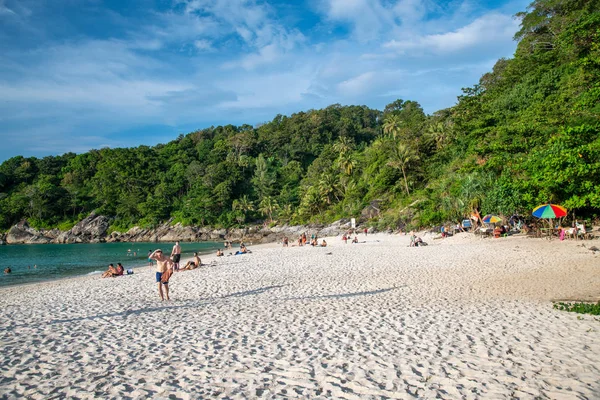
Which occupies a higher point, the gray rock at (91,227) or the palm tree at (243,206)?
the palm tree at (243,206)

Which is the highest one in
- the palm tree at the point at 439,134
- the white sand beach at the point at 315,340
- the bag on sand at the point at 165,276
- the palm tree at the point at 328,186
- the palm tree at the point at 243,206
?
the palm tree at the point at 439,134

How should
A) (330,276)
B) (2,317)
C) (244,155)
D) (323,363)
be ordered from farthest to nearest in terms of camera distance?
(244,155)
(330,276)
(2,317)
(323,363)

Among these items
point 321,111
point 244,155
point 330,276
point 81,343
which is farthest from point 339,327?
point 321,111

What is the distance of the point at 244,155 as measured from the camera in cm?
7819

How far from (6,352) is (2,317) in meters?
3.39

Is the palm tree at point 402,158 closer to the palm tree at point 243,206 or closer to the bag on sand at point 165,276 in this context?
the palm tree at point 243,206

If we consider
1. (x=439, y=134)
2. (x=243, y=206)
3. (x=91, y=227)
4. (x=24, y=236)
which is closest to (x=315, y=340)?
(x=439, y=134)

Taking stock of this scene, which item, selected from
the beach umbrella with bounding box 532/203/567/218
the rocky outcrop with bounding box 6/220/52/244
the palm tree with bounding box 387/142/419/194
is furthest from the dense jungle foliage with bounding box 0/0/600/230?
the rocky outcrop with bounding box 6/220/52/244

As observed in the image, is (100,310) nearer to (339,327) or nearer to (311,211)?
(339,327)

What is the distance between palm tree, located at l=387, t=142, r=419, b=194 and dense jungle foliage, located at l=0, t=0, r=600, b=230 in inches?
5.5

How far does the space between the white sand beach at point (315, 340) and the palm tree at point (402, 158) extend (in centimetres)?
3263

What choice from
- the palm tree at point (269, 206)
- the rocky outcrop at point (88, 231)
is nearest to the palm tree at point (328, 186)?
the palm tree at point (269, 206)

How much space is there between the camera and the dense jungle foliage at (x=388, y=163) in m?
15.3

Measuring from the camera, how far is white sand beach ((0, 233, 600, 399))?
13.4 feet
